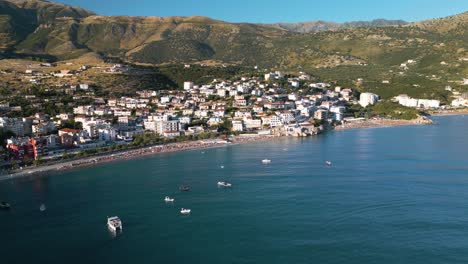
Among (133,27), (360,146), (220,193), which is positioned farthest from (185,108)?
(133,27)

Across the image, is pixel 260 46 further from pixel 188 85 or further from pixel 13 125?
pixel 13 125

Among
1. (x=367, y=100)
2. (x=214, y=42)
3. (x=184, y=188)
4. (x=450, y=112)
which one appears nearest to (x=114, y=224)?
(x=184, y=188)

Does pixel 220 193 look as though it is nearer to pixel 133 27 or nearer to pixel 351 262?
pixel 351 262

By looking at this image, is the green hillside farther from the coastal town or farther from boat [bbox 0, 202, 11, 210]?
boat [bbox 0, 202, 11, 210]

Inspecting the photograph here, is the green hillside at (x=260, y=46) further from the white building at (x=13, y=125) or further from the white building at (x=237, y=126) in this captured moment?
the white building at (x=13, y=125)

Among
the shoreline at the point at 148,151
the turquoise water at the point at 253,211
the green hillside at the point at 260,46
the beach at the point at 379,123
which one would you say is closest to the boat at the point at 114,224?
the turquoise water at the point at 253,211

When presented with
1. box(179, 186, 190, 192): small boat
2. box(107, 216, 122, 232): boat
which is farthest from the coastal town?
box(107, 216, 122, 232): boat
